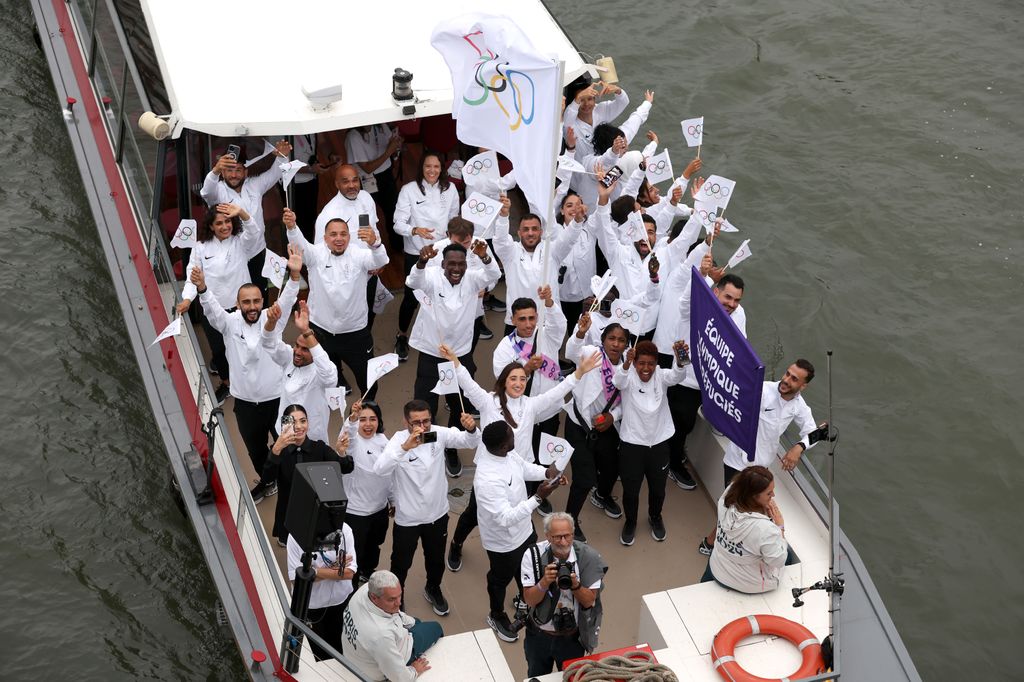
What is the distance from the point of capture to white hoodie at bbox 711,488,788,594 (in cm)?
694

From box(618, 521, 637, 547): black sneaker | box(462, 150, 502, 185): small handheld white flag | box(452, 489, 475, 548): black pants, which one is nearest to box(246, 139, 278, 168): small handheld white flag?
box(462, 150, 502, 185): small handheld white flag

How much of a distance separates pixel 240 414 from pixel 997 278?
339 inches

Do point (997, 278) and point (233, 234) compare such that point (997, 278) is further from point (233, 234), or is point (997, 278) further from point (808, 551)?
point (233, 234)

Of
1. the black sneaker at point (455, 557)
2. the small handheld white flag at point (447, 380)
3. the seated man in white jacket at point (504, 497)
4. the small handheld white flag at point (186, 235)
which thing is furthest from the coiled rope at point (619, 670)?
the small handheld white flag at point (186, 235)

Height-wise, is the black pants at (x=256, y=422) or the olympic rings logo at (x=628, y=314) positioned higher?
the olympic rings logo at (x=628, y=314)

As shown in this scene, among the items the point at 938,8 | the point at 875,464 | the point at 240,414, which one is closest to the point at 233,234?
the point at 240,414

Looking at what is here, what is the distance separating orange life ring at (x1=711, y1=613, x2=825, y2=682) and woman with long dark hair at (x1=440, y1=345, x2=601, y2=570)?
1609mm

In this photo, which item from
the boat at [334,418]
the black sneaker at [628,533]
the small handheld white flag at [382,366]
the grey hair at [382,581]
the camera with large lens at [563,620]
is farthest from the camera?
the black sneaker at [628,533]

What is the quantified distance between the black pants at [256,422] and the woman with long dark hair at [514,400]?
1.23 m

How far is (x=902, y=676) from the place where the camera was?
6.76 meters

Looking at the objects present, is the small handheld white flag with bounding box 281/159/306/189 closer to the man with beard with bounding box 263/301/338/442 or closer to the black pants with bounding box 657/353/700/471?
the man with beard with bounding box 263/301/338/442

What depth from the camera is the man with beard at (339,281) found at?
27.3 ft

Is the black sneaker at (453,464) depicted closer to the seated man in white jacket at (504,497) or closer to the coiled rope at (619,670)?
the seated man in white jacket at (504,497)

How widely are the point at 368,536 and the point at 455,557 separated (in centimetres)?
74
